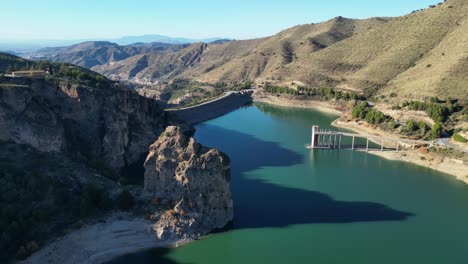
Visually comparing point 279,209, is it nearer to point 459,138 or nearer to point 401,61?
point 459,138

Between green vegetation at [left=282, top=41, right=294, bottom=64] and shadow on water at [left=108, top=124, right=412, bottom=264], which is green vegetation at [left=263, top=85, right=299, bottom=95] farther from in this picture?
shadow on water at [left=108, top=124, right=412, bottom=264]

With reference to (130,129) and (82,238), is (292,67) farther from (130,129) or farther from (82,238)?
(82,238)

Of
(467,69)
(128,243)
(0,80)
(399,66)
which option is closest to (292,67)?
(399,66)

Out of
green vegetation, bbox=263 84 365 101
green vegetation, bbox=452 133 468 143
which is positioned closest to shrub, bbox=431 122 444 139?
green vegetation, bbox=452 133 468 143

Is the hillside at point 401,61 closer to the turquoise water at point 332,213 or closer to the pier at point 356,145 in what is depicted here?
the pier at point 356,145

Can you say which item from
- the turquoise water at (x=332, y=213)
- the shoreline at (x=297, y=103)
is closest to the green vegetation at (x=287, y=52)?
the shoreline at (x=297, y=103)

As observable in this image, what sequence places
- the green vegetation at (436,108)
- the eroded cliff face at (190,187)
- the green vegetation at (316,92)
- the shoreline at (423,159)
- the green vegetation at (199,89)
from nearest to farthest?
1. the eroded cliff face at (190,187)
2. the shoreline at (423,159)
3. the green vegetation at (436,108)
4. the green vegetation at (316,92)
5. the green vegetation at (199,89)

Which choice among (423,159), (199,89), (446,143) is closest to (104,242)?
(423,159)
